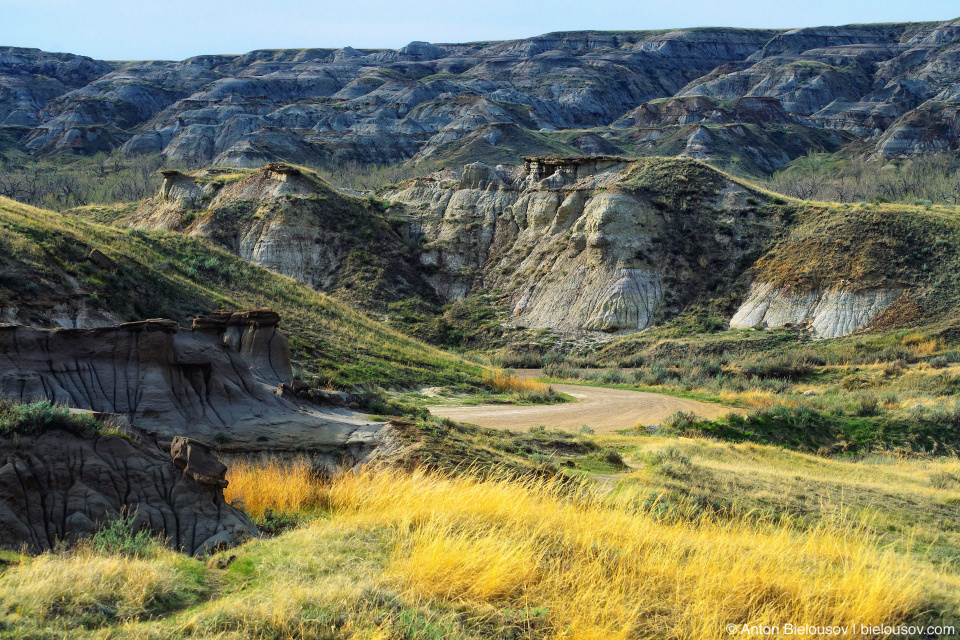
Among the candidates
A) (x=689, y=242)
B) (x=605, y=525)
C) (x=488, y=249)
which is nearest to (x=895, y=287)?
(x=689, y=242)

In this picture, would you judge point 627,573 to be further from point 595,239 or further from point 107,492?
point 595,239

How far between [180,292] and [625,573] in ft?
81.0

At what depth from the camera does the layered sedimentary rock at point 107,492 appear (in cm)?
707

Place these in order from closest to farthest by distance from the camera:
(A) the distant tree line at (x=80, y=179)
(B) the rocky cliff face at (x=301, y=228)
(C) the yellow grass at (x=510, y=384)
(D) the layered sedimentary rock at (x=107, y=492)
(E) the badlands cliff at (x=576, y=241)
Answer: (D) the layered sedimentary rock at (x=107, y=492) → (C) the yellow grass at (x=510, y=384) → (E) the badlands cliff at (x=576, y=241) → (B) the rocky cliff face at (x=301, y=228) → (A) the distant tree line at (x=80, y=179)

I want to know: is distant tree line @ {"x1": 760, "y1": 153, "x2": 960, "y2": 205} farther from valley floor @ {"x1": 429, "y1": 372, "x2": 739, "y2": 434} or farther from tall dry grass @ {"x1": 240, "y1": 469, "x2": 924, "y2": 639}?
tall dry grass @ {"x1": 240, "y1": 469, "x2": 924, "y2": 639}

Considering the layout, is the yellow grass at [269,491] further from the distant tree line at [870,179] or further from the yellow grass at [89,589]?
the distant tree line at [870,179]

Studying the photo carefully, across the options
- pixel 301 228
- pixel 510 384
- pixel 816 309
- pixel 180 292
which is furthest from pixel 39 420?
pixel 301 228

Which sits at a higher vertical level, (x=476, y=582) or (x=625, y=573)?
(x=476, y=582)

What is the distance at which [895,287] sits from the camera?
4131 centimetres

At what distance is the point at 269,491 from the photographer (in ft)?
31.6

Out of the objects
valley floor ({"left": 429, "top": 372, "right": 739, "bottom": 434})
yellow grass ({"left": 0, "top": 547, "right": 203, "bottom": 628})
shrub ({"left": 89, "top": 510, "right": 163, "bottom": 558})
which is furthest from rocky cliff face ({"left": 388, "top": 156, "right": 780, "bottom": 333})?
yellow grass ({"left": 0, "top": 547, "right": 203, "bottom": 628})

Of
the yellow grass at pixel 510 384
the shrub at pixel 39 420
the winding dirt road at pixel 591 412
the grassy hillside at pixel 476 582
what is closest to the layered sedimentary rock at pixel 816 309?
the winding dirt road at pixel 591 412

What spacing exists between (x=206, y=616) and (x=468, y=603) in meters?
1.89

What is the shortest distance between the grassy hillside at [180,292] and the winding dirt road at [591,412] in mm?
4506
